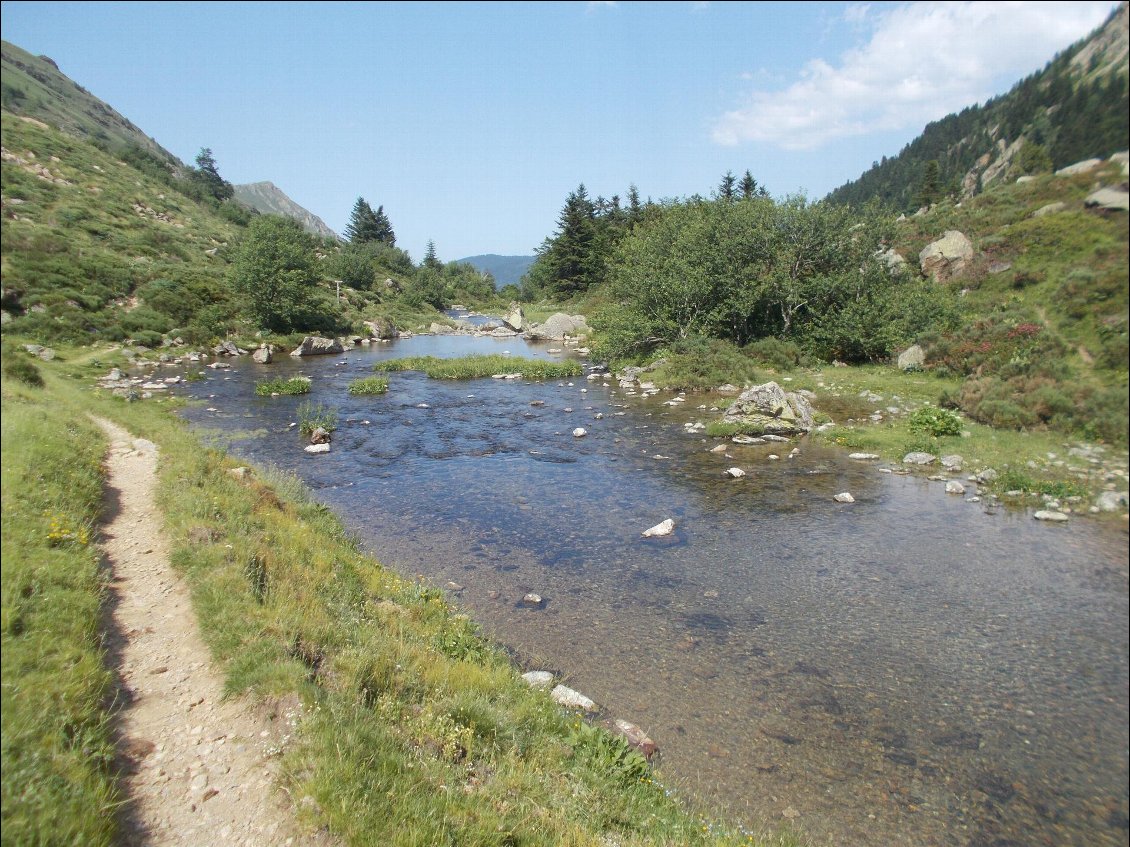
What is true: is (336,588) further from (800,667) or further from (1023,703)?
(1023,703)

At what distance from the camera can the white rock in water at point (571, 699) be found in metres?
8.44

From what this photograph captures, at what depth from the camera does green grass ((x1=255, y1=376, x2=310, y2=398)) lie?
31109 millimetres

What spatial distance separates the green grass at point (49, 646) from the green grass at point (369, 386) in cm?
2760

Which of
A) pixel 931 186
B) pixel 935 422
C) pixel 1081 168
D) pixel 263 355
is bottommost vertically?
pixel 935 422

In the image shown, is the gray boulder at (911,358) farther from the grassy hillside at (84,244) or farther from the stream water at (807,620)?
the grassy hillside at (84,244)

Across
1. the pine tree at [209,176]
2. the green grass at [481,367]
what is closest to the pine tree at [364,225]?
the pine tree at [209,176]

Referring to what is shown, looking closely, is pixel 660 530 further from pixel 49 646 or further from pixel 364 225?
pixel 364 225

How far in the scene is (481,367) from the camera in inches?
1601

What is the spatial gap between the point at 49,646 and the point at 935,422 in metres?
22.4

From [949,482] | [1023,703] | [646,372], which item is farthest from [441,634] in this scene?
[646,372]

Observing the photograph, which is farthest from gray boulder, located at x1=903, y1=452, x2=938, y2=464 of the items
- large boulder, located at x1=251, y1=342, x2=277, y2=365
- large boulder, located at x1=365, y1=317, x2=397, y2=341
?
large boulder, located at x1=365, y1=317, x2=397, y2=341

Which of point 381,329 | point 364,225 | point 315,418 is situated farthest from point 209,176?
point 315,418

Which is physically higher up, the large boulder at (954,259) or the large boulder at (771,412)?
the large boulder at (954,259)

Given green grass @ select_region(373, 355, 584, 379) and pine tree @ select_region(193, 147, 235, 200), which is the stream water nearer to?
green grass @ select_region(373, 355, 584, 379)
